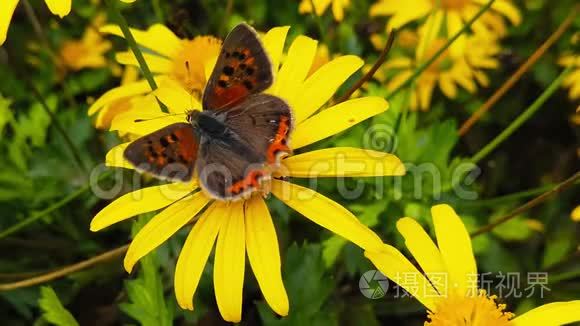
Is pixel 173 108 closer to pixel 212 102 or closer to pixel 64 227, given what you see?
pixel 212 102

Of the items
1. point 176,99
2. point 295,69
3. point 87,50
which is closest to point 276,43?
point 295,69

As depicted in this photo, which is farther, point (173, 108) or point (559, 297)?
point (559, 297)

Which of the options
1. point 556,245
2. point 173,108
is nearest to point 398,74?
point 556,245

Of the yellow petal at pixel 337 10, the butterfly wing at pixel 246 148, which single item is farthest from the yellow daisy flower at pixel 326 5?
the butterfly wing at pixel 246 148

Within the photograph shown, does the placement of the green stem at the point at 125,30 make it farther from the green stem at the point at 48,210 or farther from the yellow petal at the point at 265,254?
the green stem at the point at 48,210

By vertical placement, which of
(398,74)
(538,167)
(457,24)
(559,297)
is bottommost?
(559,297)

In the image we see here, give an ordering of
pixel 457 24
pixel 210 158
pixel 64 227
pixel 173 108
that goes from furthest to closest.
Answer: pixel 457 24 → pixel 64 227 → pixel 173 108 → pixel 210 158

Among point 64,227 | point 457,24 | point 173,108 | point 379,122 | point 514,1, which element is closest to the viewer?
point 173,108

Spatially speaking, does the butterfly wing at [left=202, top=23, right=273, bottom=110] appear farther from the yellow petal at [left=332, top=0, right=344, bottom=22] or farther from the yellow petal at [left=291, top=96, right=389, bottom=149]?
the yellow petal at [left=332, top=0, right=344, bottom=22]
